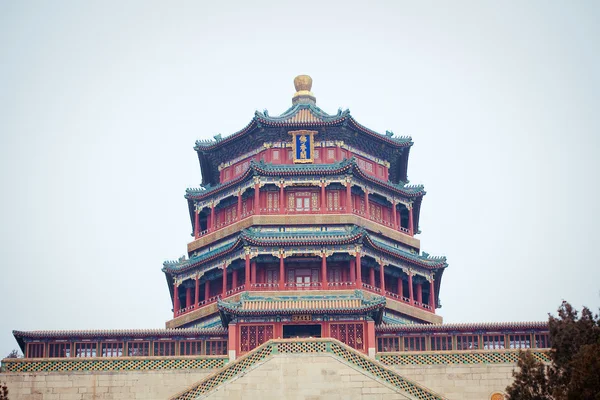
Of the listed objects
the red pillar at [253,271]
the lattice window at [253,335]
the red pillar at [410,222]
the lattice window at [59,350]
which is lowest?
the lattice window at [59,350]

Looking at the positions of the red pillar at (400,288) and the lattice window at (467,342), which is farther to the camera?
the red pillar at (400,288)

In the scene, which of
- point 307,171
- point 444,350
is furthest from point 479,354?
point 307,171

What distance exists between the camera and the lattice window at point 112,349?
45.5m

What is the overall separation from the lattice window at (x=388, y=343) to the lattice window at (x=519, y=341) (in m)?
5.03

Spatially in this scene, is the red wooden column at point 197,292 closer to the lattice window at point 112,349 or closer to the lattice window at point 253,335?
the lattice window at point 112,349

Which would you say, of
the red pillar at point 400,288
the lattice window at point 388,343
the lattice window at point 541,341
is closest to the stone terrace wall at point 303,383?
the lattice window at point 388,343

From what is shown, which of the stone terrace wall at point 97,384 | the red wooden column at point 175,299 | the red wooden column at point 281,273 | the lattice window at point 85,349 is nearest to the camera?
the stone terrace wall at point 97,384

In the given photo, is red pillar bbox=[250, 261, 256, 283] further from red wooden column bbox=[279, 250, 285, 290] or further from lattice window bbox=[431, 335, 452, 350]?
lattice window bbox=[431, 335, 452, 350]

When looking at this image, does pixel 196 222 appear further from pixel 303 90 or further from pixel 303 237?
pixel 303 90

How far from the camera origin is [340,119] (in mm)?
52469

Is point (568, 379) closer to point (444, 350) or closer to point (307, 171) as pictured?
point (444, 350)

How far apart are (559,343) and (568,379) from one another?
6.38 ft

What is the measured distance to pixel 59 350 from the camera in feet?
149

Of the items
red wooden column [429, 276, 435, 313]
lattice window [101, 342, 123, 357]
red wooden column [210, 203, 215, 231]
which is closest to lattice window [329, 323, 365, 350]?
red wooden column [429, 276, 435, 313]
